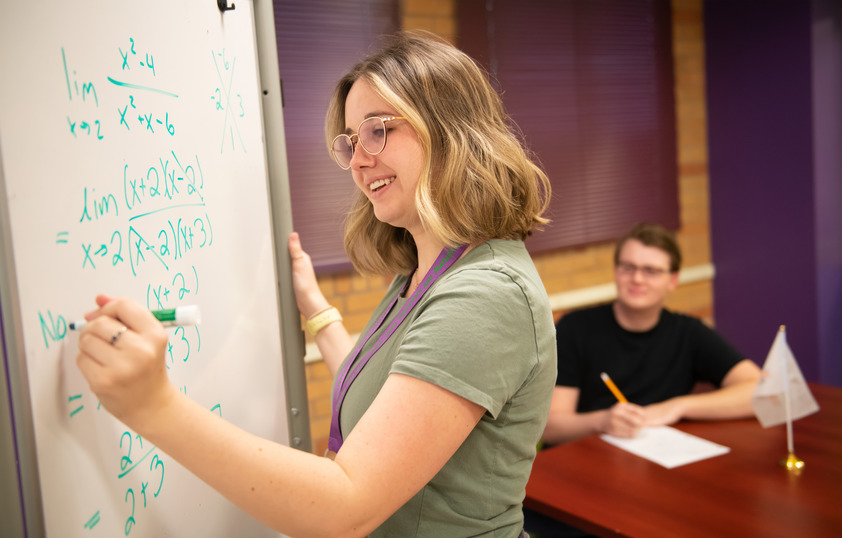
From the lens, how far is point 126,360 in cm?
76

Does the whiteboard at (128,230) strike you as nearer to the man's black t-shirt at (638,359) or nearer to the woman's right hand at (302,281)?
the woman's right hand at (302,281)

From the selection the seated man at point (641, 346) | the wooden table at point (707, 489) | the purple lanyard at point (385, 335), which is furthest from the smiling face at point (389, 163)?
the seated man at point (641, 346)

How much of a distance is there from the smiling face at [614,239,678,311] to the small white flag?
24.3 inches

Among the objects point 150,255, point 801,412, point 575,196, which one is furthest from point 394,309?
point 575,196

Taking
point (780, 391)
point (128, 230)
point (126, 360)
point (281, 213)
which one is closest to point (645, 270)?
point (780, 391)

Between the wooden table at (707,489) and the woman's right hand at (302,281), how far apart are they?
756 mm

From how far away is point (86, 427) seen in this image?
88 cm

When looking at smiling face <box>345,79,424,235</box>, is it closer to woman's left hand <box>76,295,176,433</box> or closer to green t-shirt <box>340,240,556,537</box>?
green t-shirt <box>340,240,556,537</box>

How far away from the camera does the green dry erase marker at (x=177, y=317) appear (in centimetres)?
83

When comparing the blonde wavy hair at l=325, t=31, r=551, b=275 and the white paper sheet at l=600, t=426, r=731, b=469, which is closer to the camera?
the blonde wavy hair at l=325, t=31, r=551, b=275

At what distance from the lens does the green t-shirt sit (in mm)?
931

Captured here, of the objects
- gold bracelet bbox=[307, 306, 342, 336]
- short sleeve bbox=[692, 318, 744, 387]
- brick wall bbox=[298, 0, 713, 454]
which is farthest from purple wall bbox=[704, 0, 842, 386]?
gold bracelet bbox=[307, 306, 342, 336]

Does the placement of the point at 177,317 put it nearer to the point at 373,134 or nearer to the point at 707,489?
the point at 373,134

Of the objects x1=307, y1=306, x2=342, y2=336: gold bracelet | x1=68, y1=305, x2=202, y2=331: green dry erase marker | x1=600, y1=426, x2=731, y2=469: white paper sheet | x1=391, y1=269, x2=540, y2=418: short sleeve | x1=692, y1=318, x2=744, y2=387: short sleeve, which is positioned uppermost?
x1=68, y1=305, x2=202, y2=331: green dry erase marker
